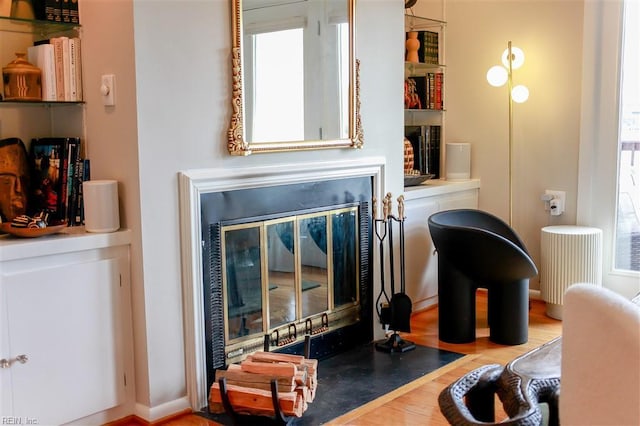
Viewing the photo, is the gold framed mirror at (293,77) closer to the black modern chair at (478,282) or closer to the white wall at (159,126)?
the white wall at (159,126)

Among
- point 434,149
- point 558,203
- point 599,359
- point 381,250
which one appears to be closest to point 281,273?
point 381,250

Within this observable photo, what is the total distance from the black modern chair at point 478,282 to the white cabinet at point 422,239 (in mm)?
342

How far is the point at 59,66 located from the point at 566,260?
3018 mm

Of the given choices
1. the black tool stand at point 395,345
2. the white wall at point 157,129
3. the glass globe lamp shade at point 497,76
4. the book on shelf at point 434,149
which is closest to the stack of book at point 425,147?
the book on shelf at point 434,149

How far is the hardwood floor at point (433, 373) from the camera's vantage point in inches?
111

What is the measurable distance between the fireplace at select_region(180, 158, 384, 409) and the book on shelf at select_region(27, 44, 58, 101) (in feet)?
2.08

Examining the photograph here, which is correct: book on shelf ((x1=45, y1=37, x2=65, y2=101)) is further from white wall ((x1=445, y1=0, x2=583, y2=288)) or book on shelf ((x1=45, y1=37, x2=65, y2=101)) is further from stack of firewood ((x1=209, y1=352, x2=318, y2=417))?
white wall ((x1=445, y1=0, x2=583, y2=288))

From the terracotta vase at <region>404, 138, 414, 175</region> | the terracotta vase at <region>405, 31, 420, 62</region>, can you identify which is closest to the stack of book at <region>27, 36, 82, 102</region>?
the terracotta vase at <region>404, 138, 414, 175</region>

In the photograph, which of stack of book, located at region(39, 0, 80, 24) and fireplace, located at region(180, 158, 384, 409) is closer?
stack of book, located at region(39, 0, 80, 24)

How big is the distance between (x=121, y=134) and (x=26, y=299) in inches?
27.8

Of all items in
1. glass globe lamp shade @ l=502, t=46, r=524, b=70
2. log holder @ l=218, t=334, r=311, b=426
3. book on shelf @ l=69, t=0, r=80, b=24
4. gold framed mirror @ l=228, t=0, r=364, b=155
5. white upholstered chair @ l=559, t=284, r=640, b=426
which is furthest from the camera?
glass globe lamp shade @ l=502, t=46, r=524, b=70

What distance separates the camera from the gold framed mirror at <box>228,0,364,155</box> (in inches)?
118

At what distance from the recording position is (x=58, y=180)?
9.35ft

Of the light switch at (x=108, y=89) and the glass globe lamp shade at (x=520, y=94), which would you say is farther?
the glass globe lamp shade at (x=520, y=94)
